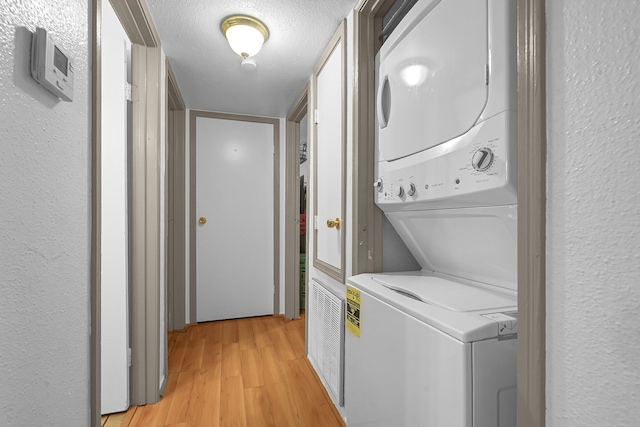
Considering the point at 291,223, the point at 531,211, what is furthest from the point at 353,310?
the point at 291,223

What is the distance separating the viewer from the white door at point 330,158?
1675 mm

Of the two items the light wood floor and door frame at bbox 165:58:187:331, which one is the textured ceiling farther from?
the light wood floor

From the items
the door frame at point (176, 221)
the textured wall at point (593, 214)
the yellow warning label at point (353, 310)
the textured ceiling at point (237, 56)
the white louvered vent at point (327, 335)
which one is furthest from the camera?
the door frame at point (176, 221)

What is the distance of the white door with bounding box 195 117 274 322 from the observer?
2977mm

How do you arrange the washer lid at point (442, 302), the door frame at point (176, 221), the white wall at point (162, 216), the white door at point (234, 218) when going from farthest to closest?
1. the white door at point (234, 218)
2. the door frame at point (176, 221)
3. the white wall at point (162, 216)
4. the washer lid at point (442, 302)

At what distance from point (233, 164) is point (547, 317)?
2.90 meters

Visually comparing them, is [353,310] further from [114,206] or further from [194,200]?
[194,200]

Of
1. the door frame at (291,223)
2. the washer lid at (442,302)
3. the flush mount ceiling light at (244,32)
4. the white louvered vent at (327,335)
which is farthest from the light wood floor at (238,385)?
the flush mount ceiling light at (244,32)

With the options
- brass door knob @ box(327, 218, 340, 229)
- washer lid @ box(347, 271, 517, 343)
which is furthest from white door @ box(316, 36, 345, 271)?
washer lid @ box(347, 271, 517, 343)

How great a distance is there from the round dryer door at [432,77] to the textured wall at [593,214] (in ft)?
1.16

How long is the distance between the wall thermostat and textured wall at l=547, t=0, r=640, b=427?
908 millimetres

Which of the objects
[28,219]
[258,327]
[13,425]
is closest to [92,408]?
[13,425]

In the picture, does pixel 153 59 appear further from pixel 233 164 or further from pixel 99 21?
pixel 233 164

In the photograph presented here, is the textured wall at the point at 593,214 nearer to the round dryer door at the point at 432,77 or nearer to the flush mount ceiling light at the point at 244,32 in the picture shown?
the round dryer door at the point at 432,77
